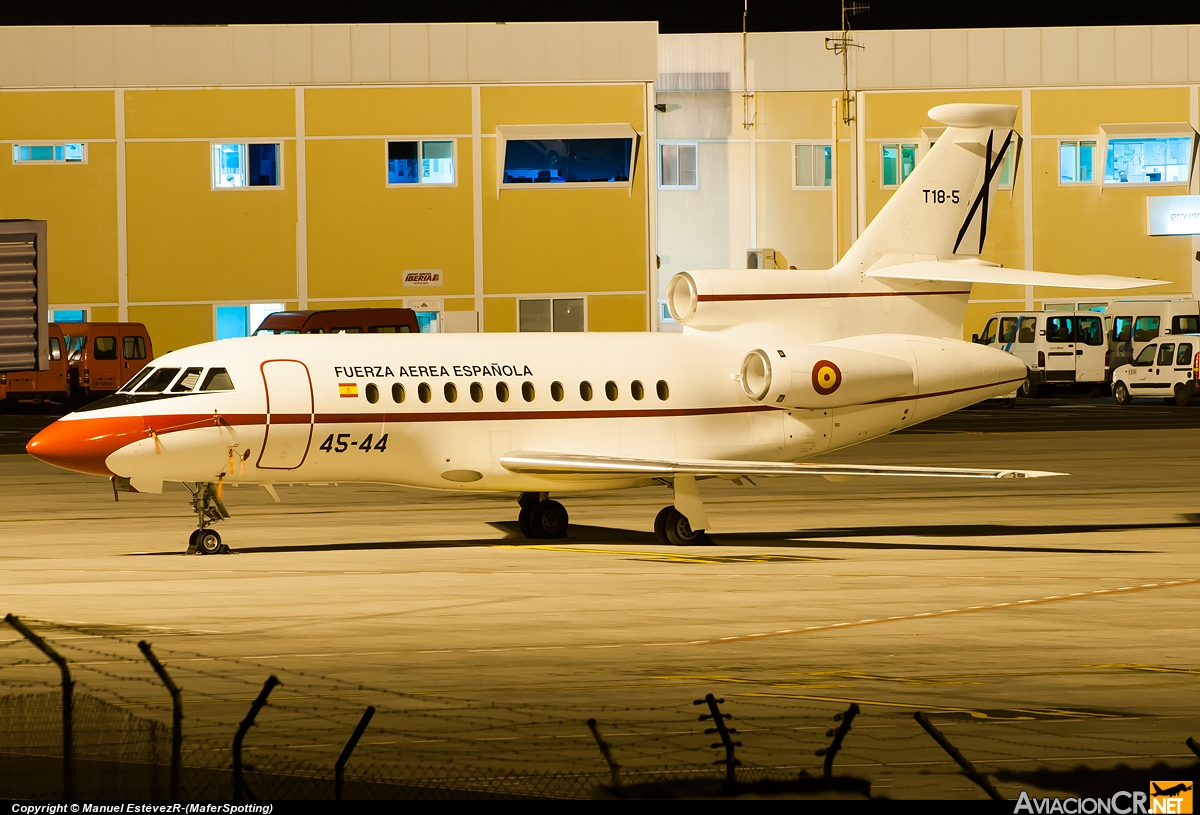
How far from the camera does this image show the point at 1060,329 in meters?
58.6

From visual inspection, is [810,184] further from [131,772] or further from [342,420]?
[131,772]

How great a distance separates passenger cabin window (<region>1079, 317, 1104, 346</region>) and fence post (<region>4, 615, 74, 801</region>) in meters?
48.1

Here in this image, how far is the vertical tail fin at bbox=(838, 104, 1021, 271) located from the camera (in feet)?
82.0

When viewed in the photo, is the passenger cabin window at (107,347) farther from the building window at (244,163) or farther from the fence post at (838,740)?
the fence post at (838,740)

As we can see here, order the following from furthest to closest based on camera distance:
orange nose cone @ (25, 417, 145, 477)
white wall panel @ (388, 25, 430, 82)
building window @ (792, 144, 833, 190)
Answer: building window @ (792, 144, 833, 190) → white wall panel @ (388, 25, 430, 82) → orange nose cone @ (25, 417, 145, 477)

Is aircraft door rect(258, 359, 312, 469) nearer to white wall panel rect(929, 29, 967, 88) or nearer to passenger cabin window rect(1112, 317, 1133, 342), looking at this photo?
passenger cabin window rect(1112, 317, 1133, 342)

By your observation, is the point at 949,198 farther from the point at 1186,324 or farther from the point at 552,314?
the point at 1186,324

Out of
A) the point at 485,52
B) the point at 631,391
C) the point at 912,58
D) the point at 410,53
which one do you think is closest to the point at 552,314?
the point at 485,52

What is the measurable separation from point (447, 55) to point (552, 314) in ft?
32.4

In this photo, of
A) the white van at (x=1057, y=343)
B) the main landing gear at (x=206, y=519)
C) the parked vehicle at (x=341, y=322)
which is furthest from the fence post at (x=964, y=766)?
the white van at (x=1057, y=343)

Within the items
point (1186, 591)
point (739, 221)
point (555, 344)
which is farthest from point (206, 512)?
point (739, 221)

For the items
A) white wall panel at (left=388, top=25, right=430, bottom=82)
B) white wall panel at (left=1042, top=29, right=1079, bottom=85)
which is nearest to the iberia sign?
white wall panel at (left=388, top=25, right=430, bottom=82)

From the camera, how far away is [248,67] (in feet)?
192

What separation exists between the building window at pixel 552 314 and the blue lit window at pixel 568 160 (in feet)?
14.1
